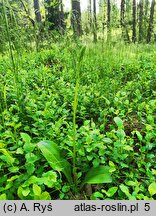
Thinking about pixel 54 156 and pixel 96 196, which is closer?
pixel 96 196

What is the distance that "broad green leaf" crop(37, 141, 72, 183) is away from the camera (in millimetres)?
1289

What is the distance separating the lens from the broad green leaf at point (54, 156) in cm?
129

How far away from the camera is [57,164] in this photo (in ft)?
4.30

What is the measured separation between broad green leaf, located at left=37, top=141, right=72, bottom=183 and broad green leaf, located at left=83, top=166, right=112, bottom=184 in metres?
0.11

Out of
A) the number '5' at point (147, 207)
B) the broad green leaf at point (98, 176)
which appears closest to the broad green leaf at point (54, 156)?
the broad green leaf at point (98, 176)

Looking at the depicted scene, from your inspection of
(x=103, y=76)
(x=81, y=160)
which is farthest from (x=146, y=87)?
(x=81, y=160)

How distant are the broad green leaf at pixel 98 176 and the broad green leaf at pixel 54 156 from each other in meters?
0.11

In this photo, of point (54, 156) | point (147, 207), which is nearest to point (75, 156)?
point (54, 156)

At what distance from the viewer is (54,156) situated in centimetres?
132

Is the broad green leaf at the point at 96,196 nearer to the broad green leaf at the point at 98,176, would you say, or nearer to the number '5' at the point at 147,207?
the broad green leaf at the point at 98,176

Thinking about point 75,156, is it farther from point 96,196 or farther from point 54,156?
point 96,196

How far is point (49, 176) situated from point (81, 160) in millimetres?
309

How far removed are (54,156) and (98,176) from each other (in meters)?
0.26

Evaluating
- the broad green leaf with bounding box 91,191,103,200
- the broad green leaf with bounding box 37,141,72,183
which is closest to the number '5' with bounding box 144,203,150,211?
the broad green leaf with bounding box 91,191,103,200
